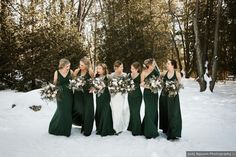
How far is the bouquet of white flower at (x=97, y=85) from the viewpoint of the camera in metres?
8.95

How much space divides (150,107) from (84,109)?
1902 millimetres

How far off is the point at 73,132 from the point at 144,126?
6.85 feet

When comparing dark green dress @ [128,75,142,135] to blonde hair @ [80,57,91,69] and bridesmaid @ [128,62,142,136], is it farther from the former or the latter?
blonde hair @ [80,57,91,69]

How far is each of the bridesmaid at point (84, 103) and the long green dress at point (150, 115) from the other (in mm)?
1551

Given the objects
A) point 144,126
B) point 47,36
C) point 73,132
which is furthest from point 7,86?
point 144,126

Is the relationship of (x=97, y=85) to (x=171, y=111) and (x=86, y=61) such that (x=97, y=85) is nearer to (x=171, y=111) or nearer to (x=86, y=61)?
(x=86, y=61)

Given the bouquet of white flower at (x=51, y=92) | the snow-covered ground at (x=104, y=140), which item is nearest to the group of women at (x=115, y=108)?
the bouquet of white flower at (x=51, y=92)

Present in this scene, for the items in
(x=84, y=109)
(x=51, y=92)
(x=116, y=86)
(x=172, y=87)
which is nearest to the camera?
(x=172, y=87)

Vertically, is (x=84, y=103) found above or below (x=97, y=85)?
below

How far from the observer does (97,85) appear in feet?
29.4

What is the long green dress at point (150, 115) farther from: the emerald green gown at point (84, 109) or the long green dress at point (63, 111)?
the long green dress at point (63, 111)

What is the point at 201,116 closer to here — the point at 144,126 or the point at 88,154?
the point at 144,126

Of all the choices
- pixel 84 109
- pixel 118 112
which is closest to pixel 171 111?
pixel 118 112

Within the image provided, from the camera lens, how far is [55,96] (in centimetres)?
880
